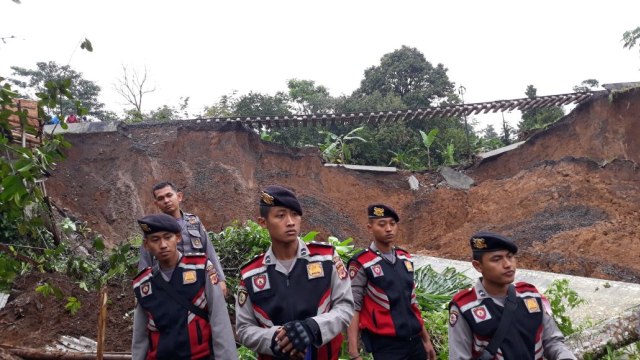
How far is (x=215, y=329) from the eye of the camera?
3.02 meters

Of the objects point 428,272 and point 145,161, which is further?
point 145,161

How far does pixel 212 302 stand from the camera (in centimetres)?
308

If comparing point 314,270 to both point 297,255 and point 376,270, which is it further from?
point 376,270

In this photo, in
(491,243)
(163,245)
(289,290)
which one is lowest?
(289,290)

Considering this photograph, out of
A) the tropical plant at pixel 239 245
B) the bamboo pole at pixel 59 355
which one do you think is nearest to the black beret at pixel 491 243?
the bamboo pole at pixel 59 355

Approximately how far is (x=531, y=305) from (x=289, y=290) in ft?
3.87

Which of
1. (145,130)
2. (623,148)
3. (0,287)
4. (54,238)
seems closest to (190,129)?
(145,130)

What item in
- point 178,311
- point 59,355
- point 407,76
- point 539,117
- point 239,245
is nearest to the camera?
point 178,311

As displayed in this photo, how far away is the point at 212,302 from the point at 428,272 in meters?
4.48

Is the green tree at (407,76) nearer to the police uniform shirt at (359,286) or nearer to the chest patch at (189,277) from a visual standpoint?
the police uniform shirt at (359,286)

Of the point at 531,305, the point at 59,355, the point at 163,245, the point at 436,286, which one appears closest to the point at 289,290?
the point at 163,245

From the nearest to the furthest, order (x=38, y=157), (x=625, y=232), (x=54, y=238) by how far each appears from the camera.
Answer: (x=38, y=157), (x=54, y=238), (x=625, y=232)

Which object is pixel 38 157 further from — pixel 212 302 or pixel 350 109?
pixel 350 109

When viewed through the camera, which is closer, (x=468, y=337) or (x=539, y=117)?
(x=468, y=337)
